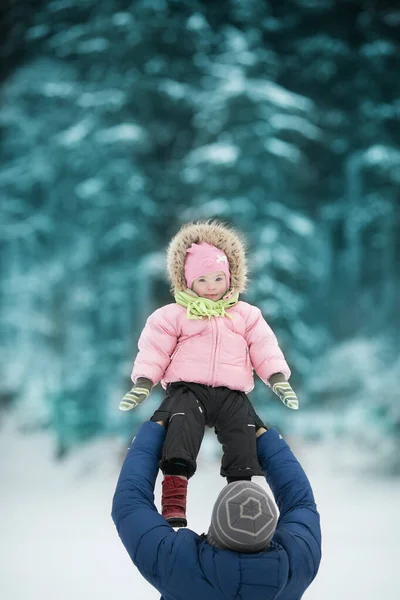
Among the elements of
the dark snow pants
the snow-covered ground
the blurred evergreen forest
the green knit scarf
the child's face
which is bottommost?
the snow-covered ground

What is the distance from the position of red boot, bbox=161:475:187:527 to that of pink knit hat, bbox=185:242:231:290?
45 cm

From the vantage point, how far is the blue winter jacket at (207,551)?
116 centimetres

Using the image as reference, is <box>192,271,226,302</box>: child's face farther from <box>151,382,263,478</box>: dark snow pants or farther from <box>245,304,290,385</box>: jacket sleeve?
<box>151,382,263,478</box>: dark snow pants

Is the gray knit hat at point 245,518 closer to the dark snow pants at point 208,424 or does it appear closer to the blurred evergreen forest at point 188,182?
the dark snow pants at point 208,424

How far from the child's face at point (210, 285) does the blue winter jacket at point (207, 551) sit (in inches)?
16.7

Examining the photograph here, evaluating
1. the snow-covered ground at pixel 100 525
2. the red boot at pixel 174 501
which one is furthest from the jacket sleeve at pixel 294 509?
the snow-covered ground at pixel 100 525

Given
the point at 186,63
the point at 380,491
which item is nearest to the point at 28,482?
the point at 380,491

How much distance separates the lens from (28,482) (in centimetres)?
514

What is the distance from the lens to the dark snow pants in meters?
1.38

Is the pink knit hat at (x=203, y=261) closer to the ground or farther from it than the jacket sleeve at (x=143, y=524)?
farther from it

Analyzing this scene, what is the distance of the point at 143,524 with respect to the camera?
1199 mm

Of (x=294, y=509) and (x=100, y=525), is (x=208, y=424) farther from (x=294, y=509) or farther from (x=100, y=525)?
(x=100, y=525)

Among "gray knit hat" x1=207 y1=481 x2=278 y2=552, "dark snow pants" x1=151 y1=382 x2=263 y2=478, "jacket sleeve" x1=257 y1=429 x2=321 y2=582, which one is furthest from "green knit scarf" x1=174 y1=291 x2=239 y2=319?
"gray knit hat" x1=207 y1=481 x2=278 y2=552

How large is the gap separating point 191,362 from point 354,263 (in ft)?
15.3
